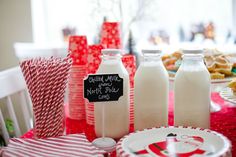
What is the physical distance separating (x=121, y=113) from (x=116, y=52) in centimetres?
18

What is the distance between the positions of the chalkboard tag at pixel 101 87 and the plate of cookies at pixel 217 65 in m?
0.39

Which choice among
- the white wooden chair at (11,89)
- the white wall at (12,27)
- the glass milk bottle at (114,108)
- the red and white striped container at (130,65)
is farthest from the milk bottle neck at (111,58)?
the white wall at (12,27)

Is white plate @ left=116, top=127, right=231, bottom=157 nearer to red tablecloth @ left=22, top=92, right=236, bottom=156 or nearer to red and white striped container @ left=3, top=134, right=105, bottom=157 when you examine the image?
red and white striped container @ left=3, top=134, right=105, bottom=157

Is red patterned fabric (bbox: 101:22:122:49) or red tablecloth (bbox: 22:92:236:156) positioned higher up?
red patterned fabric (bbox: 101:22:122:49)

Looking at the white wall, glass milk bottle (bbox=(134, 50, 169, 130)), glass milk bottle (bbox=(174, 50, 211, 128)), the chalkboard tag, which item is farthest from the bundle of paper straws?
the white wall

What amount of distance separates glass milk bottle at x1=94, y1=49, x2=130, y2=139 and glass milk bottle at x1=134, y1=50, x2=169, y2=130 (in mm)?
37

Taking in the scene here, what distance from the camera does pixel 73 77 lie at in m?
1.33

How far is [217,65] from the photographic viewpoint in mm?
1463

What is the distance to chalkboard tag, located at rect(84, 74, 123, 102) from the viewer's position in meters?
1.02

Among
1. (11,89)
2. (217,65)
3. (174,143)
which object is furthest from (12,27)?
(174,143)

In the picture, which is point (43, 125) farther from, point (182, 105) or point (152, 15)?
point (152, 15)

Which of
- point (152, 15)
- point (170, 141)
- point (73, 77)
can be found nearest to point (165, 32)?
point (152, 15)

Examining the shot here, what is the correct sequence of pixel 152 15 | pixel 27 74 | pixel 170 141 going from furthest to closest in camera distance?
pixel 152 15 → pixel 27 74 → pixel 170 141

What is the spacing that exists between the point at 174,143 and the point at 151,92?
219 mm
